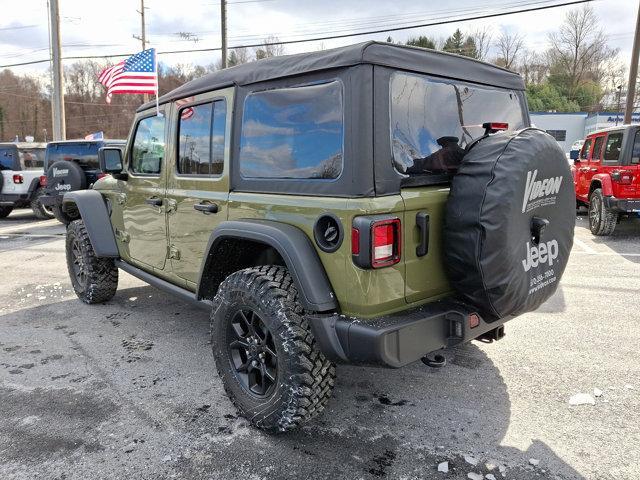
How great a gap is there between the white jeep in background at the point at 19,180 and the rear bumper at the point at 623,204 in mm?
11761

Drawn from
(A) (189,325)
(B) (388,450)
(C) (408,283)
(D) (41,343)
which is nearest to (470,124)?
(C) (408,283)

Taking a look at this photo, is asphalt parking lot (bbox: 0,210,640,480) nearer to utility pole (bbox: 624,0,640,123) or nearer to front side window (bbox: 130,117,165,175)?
front side window (bbox: 130,117,165,175)

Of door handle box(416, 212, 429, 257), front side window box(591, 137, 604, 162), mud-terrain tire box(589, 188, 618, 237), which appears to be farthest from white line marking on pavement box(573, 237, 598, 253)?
door handle box(416, 212, 429, 257)

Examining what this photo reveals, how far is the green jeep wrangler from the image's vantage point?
2320 millimetres

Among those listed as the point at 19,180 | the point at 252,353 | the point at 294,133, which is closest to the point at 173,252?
the point at 252,353

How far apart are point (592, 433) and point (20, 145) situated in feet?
43.4

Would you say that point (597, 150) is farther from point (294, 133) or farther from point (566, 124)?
point (566, 124)

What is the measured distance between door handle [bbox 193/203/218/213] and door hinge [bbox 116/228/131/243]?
1.43 m

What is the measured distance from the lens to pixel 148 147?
13.5ft

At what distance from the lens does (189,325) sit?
178 inches

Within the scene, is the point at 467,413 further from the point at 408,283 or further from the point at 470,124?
the point at 470,124

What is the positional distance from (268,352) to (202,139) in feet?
5.02

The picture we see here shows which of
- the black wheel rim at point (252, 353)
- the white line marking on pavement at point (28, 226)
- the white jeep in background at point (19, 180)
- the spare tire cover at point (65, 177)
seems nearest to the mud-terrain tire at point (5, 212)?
the white jeep in background at point (19, 180)

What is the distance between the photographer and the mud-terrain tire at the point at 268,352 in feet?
8.19
